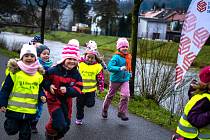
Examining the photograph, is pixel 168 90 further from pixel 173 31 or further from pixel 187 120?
pixel 173 31

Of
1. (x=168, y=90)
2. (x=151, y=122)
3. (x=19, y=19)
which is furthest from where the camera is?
(x=19, y=19)

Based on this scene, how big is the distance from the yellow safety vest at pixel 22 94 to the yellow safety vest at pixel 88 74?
2.40 m

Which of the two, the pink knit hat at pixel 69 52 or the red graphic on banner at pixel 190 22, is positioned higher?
the red graphic on banner at pixel 190 22

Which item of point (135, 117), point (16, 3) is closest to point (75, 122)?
point (135, 117)

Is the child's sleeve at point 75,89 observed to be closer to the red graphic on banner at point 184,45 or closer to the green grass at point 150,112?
the red graphic on banner at point 184,45

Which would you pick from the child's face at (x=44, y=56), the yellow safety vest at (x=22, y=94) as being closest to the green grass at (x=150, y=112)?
the child's face at (x=44, y=56)

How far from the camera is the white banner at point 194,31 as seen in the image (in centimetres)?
772

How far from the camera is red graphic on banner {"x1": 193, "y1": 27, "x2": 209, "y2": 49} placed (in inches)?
305

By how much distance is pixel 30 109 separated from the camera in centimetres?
595

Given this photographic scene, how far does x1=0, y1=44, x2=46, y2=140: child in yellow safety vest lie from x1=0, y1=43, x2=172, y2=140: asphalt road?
3.56ft

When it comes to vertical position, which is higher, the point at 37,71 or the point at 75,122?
the point at 37,71

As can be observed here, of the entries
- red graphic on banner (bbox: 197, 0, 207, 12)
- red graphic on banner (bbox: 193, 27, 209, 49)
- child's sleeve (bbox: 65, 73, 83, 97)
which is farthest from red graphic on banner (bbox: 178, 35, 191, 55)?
child's sleeve (bbox: 65, 73, 83, 97)

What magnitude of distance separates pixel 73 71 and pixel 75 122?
7.24 ft

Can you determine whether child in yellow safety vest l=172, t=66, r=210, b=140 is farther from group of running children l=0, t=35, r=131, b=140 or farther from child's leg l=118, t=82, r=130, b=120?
child's leg l=118, t=82, r=130, b=120
